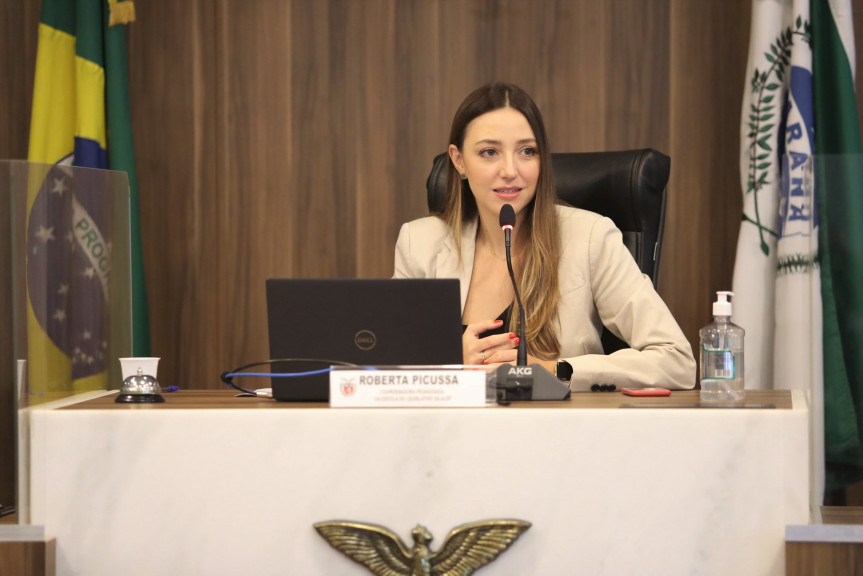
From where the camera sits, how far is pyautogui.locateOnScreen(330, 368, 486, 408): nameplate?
1.30 metres

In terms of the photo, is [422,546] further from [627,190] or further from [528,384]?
[627,190]

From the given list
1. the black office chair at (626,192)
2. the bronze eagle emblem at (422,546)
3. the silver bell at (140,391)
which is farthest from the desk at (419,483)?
the black office chair at (626,192)

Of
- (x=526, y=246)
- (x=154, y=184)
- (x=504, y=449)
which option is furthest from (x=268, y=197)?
(x=504, y=449)

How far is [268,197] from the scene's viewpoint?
3.37 metres

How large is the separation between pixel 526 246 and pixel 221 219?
152cm

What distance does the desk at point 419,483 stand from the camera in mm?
1220

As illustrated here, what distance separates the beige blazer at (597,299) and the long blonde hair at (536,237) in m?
0.03

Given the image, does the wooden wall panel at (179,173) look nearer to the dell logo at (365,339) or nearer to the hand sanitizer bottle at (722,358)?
the dell logo at (365,339)

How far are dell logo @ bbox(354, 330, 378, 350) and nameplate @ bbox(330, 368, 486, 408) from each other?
0.09 m

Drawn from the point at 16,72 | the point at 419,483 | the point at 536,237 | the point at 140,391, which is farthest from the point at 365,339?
the point at 16,72

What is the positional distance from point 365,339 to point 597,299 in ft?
2.89

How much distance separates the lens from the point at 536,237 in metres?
2.17

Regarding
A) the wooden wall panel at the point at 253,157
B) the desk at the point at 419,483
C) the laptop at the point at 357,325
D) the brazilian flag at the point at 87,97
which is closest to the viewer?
the desk at the point at 419,483

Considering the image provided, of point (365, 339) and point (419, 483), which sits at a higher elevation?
point (365, 339)
